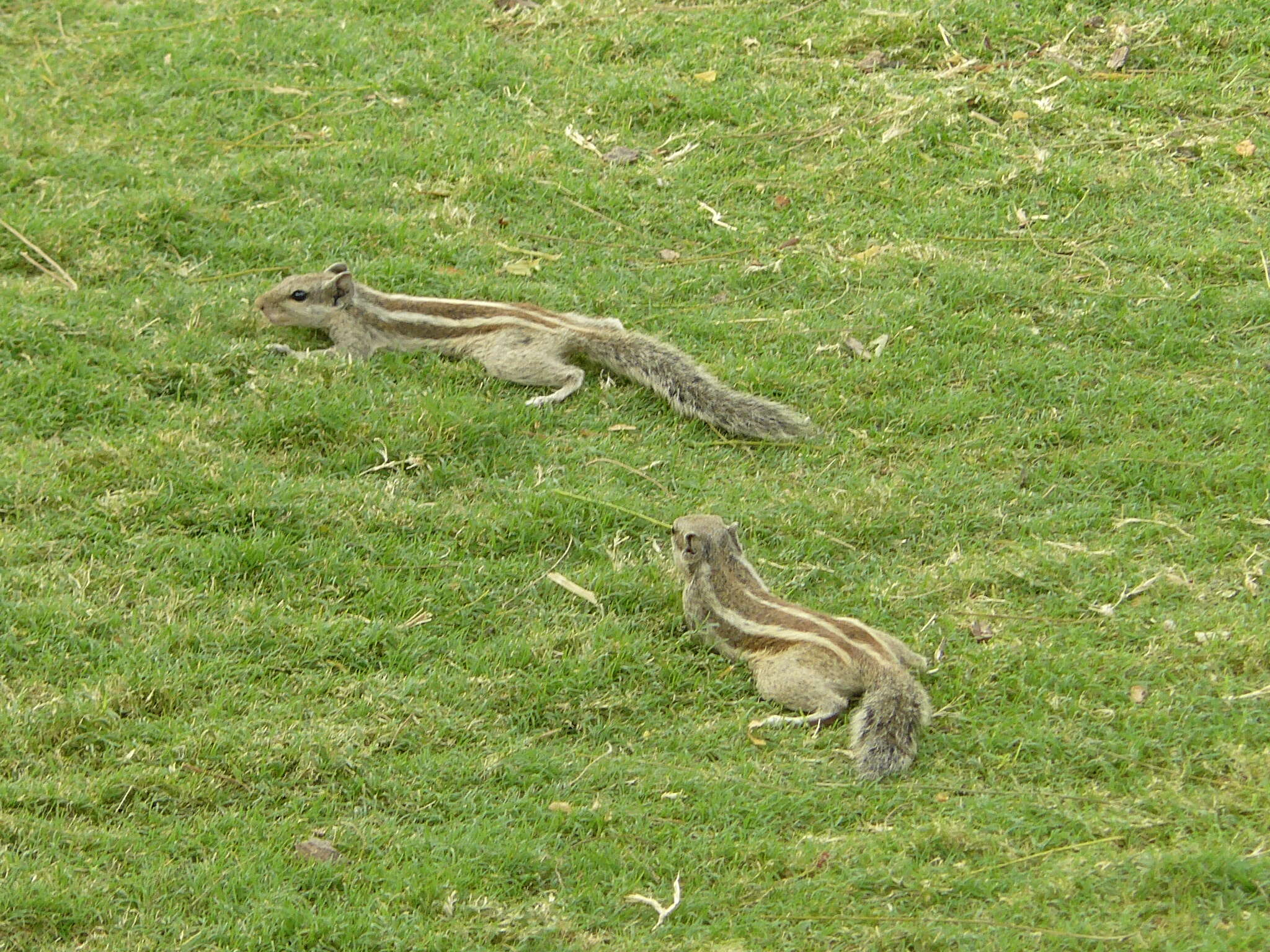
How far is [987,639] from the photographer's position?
6395 mm

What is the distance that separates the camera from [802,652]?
6.07m

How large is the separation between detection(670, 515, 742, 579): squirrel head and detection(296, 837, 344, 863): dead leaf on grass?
1.97 meters

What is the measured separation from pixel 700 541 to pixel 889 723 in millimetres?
1227

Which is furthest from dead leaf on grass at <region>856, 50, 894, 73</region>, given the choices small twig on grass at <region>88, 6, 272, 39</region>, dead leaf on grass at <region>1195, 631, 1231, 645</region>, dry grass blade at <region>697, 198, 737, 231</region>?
dead leaf on grass at <region>1195, 631, 1231, 645</region>

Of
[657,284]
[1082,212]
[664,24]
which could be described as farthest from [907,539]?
[664,24]

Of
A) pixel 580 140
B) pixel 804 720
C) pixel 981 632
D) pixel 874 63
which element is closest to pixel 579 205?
pixel 580 140

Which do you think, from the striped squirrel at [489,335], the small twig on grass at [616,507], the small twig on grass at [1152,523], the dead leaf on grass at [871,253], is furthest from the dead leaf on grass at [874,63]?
the small twig on grass at [616,507]

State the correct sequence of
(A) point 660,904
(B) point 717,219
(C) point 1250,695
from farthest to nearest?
(B) point 717,219 < (C) point 1250,695 < (A) point 660,904

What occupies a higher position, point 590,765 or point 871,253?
point 871,253

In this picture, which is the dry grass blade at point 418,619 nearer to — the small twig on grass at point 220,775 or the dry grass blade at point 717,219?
the small twig on grass at point 220,775

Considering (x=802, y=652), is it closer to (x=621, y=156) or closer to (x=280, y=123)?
(x=621, y=156)

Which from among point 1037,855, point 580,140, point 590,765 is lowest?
point 590,765

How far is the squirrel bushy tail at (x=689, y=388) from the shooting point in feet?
25.4

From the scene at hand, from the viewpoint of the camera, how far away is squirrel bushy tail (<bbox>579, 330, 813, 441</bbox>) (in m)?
7.75
